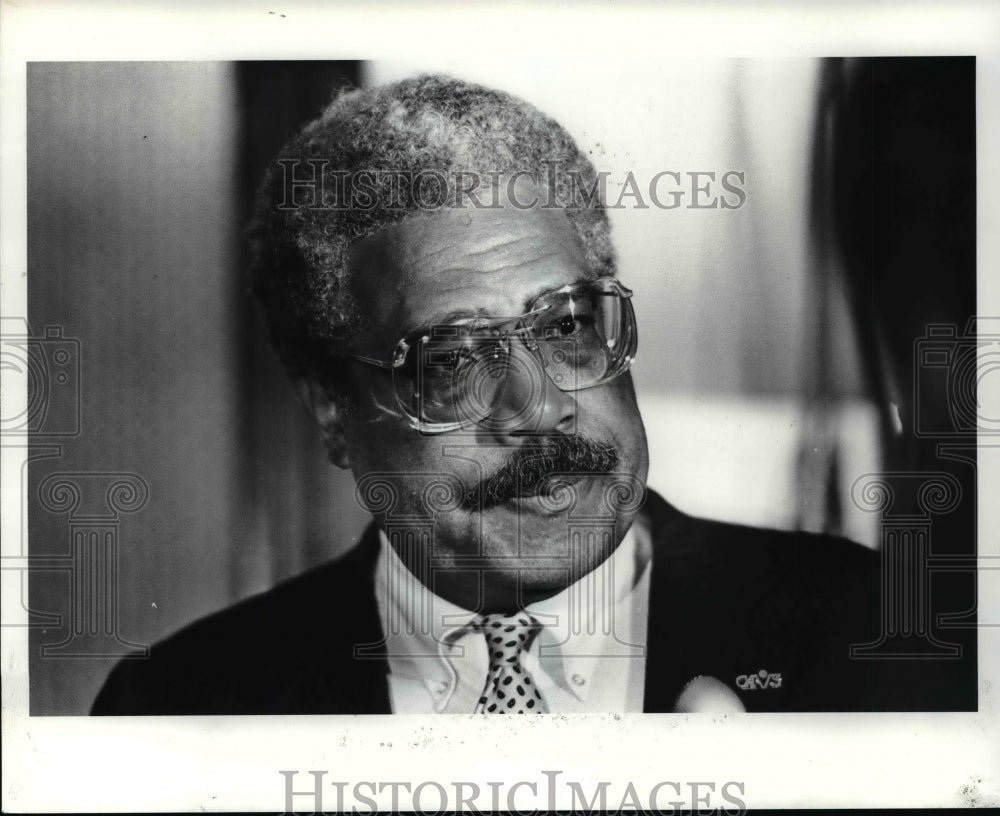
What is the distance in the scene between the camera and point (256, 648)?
2.26 m

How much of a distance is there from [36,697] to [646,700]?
4.81 ft

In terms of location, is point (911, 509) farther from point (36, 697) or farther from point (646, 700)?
point (36, 697)

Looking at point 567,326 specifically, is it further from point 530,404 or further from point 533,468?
point 533,468

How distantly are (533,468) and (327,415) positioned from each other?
0.50 metres

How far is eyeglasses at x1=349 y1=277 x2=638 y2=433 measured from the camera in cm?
217

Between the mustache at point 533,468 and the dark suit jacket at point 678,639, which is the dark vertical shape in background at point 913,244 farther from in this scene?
the mustache at point 533,468

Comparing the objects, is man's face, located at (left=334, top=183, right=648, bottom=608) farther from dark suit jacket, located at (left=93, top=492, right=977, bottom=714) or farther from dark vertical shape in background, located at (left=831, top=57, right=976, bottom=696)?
dark vertical shape in background, located at (left=831, top=57, right=976, bottom=696)

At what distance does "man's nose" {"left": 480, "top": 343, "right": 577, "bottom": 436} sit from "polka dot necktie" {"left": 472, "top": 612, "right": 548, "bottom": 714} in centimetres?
45

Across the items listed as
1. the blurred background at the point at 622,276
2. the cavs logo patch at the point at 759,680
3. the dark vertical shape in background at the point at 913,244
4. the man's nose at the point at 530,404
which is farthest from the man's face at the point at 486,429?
Result: the dark vertical shape in background at the point at 913,244

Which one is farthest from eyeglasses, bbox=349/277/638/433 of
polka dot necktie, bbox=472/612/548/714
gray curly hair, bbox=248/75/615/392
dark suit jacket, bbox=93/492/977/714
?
polka dot necktie, bbox=472/612/548/714

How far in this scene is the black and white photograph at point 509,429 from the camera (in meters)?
2.22

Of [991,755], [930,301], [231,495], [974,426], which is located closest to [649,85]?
[930,301]

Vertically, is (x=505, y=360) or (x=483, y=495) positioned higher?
(x=505, y=360)

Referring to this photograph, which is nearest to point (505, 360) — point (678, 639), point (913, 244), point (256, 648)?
point (678, 639)
